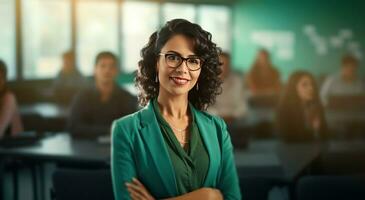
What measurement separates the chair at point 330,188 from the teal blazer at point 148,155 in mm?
902

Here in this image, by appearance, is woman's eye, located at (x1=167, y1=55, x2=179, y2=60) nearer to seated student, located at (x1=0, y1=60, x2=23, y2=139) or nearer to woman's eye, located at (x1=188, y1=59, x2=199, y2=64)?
woman's eye, located at (x1=188, y1=59, x2=199, y2=64)

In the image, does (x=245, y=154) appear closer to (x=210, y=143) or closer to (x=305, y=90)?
(x=305, y=90)

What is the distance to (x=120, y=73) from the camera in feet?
11.9

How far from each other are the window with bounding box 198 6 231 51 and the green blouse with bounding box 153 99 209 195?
7.63 feet

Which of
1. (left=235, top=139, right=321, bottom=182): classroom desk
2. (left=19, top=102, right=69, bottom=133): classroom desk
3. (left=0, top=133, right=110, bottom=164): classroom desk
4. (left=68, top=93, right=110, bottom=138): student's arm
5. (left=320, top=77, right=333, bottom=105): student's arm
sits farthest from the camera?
(left=320, top=77, right=333, bottom=105): student's arm

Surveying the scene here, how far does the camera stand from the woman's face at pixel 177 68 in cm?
112

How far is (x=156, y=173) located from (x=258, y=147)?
1941 millimetres

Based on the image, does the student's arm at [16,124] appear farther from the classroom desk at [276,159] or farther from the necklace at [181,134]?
the necklace at [181,134]

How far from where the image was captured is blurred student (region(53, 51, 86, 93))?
13.1ft

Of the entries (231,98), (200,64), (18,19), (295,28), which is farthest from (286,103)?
(200,64)

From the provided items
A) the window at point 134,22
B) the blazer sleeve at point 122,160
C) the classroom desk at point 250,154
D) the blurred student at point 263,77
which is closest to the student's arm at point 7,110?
the classroom desk at point 250,154

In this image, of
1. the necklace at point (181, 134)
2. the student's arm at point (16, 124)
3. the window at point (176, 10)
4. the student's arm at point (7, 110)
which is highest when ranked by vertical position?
the window at point (176, 10)

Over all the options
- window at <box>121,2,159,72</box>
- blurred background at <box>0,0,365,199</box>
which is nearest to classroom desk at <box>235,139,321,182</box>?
blurred background at <box>0,0,365,199</box>

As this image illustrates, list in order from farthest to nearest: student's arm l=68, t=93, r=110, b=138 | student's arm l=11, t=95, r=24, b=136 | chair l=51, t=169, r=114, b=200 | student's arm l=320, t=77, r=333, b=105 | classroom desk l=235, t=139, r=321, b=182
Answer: student's arm l=320, t=77, r=333, b=105
student's arm l=11, t=95, r=24, b=136
student's arm l=68, t=93, r=110, b=138
classroom desk l=235, t=139, r=321, b=182
chair l=51, t=169, r=114, b=200
